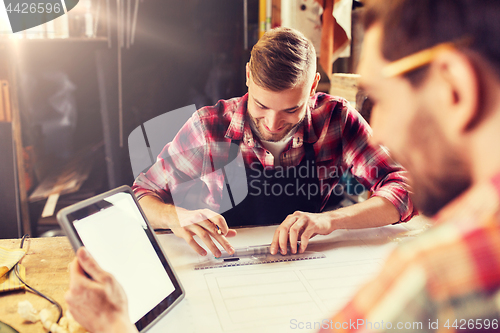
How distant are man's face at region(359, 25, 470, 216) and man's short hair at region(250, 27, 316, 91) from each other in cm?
73

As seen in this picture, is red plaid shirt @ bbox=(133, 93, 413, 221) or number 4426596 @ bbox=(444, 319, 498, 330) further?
red plaid shirt @ bbox=(133, 93, 413, 221)

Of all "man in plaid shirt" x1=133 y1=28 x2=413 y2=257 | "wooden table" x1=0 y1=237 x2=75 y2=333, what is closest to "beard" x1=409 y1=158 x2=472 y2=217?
"wooden table" x1=0 y1=237 x2=75 y2=333

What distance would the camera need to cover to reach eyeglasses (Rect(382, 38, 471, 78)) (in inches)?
12.0

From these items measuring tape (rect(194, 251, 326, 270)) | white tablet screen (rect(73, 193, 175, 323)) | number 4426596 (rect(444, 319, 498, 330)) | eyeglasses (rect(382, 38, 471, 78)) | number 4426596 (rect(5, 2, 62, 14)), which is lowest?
measuring tape (rect(194, 251, 326, 270))

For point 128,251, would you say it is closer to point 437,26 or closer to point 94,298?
point 94,298

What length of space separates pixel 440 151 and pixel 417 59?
3.4 inches

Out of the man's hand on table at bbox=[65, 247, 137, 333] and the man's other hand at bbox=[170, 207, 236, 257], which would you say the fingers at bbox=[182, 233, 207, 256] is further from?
the man's hand on table at bbox=[65, 247, 137, 333]

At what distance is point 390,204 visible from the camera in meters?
1.08

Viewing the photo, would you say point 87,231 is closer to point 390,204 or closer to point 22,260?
point 22,260

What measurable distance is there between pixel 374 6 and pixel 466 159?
18 cm

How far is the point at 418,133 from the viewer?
338mm

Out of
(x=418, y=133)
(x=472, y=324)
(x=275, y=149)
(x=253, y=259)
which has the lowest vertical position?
(x=253, y=259)

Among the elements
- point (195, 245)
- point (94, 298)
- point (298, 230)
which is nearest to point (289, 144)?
point (298, 230)

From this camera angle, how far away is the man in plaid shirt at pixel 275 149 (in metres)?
1.15
